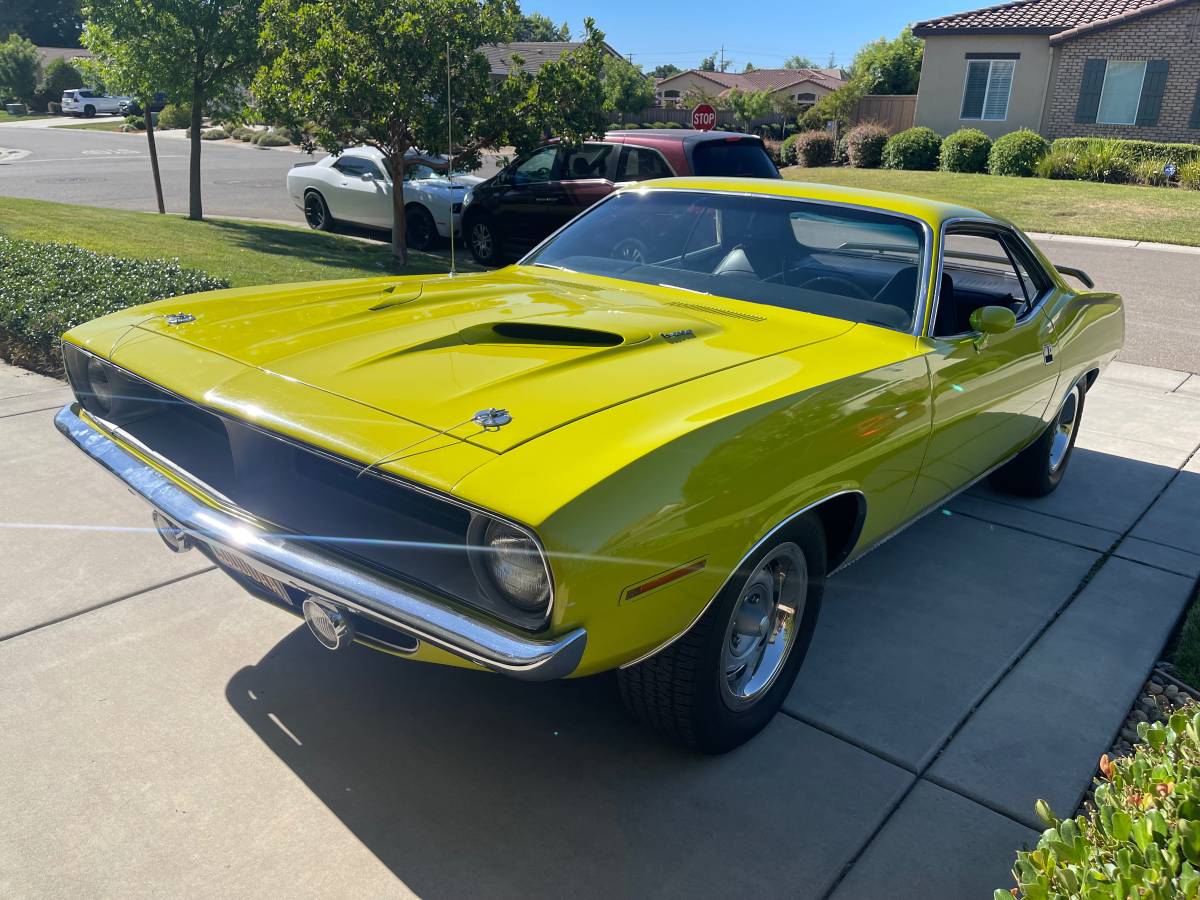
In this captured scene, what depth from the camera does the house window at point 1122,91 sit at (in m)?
25.4

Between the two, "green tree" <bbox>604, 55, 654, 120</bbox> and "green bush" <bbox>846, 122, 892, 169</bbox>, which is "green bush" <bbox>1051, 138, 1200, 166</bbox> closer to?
Answer: "green bush" <bbox>846, 122, 892, 169</bbox>

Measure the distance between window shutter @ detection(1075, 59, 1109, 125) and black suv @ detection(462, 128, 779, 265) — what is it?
768 inches

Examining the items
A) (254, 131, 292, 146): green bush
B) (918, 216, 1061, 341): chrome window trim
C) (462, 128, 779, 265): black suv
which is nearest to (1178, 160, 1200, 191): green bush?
(462, 128, 779, 265): black suv

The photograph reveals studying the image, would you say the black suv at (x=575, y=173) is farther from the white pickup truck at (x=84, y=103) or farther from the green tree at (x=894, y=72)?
the white pickup truck at (x=84, y=103)

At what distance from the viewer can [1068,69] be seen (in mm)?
26000

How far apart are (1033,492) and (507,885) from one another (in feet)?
12.5

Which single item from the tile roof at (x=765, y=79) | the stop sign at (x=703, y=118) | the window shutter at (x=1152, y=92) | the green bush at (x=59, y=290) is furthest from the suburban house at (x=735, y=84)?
the green bush at (x=59, y=290)

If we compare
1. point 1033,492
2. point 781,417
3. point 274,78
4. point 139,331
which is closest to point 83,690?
point 139,331

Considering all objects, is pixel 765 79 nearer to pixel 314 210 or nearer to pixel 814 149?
pixel 814 149

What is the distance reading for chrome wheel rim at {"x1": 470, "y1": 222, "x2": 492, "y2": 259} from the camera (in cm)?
1181

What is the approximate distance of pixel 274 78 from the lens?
10.9m

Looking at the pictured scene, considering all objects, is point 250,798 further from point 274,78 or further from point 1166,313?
point 1166,313

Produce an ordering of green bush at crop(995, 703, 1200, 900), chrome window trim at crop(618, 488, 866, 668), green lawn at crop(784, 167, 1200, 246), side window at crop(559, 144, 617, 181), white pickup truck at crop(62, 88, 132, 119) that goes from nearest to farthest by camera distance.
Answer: green bush at crop(995, 703, 1200, 900), chrome window trim at crop(618, 488, 866, 668), side window at crop(559, 144, 617, 181), green lawn at crop(784, 167, 1200, 246), white pickup truck at crop(62, 88, 132, 119)

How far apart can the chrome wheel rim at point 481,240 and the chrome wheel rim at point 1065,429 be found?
25.4ft
